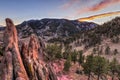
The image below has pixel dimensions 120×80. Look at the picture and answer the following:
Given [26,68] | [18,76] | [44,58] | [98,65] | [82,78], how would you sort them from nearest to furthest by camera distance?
[18,76], [26,68], [44,58], [98,65], [82,78]

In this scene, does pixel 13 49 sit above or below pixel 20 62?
above

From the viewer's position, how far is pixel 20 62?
48.8 meters

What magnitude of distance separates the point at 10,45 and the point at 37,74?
25.7ft

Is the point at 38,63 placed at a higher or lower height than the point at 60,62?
higher

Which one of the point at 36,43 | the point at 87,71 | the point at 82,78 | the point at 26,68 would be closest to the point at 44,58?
the point at 36,43

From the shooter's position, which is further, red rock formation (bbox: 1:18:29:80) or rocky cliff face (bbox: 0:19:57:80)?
red rock formation (bbox: 1:18:29:80)

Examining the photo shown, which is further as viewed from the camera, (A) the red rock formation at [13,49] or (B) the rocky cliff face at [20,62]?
(A) the red rock formation at [13,49]

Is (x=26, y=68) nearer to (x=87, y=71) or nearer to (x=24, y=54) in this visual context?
(x=24, y=54)

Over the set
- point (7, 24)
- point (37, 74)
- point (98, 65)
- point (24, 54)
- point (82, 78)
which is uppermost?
point (7, 24)

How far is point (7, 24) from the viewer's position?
168 ft

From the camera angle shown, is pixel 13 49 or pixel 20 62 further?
pixel 13 49

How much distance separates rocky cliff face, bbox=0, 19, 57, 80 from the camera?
47.6 metres

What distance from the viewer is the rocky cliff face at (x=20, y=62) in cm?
4756

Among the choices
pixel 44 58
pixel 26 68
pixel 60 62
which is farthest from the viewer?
pixel 60 62
